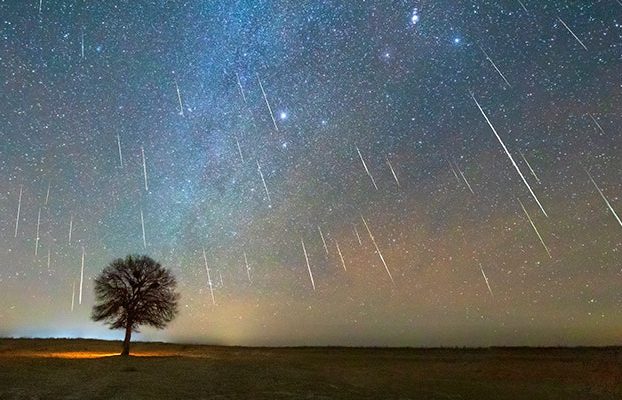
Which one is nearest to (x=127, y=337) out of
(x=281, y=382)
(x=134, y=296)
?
(x=134, y=296)

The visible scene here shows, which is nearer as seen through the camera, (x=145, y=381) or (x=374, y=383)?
(x=145, y=381)

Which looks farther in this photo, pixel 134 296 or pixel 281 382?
pixel 134 296

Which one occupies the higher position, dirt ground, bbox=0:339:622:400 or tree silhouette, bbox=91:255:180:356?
tree silhouette, bbox=91:255:180:356

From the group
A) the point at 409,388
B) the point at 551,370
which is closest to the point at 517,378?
the point at 551,370

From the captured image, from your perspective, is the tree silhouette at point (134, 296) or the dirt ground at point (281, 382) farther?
the tree silhouette at point (134, 296)

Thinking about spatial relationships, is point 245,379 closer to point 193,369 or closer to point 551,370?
point 193,369

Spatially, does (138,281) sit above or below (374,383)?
above

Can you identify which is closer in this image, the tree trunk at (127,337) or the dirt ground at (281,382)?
the dirt ground at (281,382)

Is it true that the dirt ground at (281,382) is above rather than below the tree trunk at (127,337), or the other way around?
below

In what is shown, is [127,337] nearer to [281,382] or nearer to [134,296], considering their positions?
[134,296]

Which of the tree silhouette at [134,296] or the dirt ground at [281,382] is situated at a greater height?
the tree silhouette at [134,296]

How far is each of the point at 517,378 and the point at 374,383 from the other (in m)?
10.1

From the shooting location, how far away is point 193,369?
28.8 meters

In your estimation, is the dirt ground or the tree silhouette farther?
the tree silhouette
